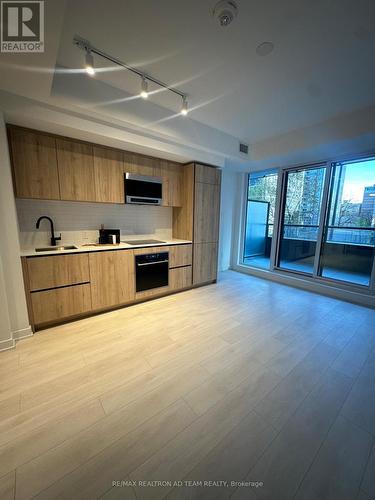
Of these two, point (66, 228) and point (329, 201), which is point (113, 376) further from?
point (329, 201)

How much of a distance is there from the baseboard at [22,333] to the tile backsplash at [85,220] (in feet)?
3.55

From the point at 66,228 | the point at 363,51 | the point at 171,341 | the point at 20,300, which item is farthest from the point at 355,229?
the point at 20,300

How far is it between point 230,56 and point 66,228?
2892 millimetres

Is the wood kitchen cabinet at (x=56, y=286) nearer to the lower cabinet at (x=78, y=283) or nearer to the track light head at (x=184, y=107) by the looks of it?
the lower cabinet at (x=78, y=283)

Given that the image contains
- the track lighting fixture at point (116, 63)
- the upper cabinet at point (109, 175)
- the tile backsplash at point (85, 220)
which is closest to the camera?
the track lighting fixture at point (116, 63)

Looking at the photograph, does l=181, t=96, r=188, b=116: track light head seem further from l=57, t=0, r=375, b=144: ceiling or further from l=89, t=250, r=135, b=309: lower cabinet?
l=89, t=250, r=135, b=309: lower cabinet

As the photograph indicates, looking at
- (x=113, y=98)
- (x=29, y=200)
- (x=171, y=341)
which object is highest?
(x=113, y=98)

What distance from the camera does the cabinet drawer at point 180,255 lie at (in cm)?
354

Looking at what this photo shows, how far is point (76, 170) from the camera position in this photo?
2652 millimetres

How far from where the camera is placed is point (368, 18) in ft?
4.95

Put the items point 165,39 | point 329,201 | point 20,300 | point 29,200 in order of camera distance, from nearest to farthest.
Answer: point 165,39, point 20,300, point 29,200, point 329,201

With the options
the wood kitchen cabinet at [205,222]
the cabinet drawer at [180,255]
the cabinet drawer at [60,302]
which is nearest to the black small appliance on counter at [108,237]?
the cabinet drawer at [60,302]

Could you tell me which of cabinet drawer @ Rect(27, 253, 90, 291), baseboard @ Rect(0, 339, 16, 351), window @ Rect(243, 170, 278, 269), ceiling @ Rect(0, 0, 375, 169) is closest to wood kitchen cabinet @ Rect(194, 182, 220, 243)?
ceiling @ Rect(0, 0, 375, 169)

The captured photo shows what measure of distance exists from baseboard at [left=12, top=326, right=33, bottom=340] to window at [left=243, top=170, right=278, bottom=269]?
460 cm
